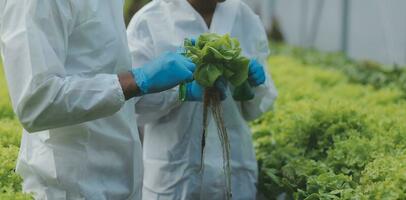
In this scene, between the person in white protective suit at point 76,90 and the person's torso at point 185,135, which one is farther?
the person's torso at point 185,135

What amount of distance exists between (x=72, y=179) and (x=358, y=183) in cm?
143

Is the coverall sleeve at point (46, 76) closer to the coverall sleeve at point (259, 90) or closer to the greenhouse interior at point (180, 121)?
the greenhouse interior at point (180, 121)

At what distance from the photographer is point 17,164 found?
3000 mm

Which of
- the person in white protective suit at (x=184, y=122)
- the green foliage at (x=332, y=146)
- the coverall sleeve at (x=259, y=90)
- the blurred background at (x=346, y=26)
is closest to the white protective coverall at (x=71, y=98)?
the person in white protective suit at (x=184, y=122)

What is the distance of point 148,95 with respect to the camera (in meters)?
3.48

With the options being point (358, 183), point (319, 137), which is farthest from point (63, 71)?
point (319, 137)

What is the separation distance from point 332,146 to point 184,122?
101 centimetres

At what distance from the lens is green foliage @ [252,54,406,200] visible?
325cm

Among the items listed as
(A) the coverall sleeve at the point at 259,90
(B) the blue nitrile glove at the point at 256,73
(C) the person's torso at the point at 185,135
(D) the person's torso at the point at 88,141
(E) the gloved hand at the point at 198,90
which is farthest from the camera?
(A) the coverall sleeve at the point at 259,90

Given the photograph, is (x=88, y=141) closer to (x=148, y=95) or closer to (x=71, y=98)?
(x=71, y=98)

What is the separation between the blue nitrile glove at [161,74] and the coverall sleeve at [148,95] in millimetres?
592

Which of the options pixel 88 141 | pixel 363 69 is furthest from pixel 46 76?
pixel 363 69

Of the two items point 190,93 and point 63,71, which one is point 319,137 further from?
point 63,71

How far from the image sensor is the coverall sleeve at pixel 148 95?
3.49m
